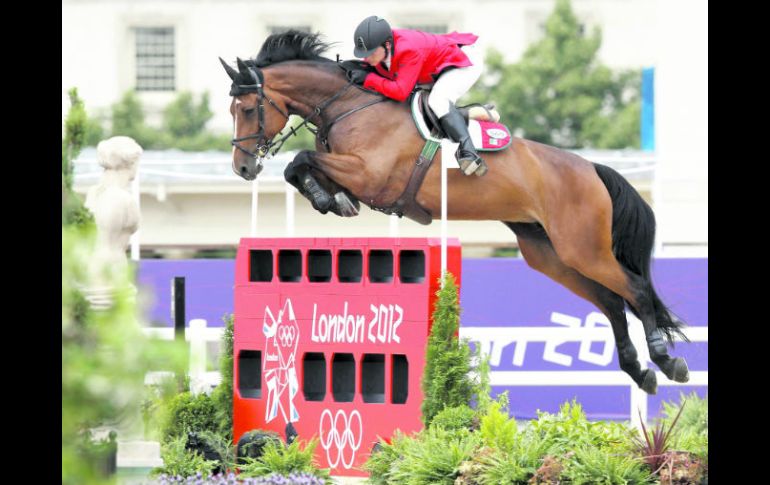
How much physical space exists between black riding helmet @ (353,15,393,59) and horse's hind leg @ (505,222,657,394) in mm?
1395

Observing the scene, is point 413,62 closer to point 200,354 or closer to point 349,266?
point 349,266

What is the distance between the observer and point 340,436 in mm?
5395

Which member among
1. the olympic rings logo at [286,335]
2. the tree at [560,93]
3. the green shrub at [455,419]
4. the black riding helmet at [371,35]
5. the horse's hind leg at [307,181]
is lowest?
the green shrub at [455,419]

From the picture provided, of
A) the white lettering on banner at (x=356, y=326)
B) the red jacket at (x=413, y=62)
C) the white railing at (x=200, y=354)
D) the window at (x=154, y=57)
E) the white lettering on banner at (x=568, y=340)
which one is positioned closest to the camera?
the white lettering on banner at (x=356, y=326)

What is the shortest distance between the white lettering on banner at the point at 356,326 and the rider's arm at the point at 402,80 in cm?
110

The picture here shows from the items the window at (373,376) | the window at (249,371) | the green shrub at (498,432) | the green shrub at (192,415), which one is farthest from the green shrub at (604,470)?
the green shrub at (192,415)

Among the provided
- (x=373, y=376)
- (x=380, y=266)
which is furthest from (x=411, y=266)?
(x=373, y=376)

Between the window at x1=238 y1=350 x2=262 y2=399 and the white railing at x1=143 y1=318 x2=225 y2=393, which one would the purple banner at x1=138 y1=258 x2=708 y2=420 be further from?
the window at x1=238 y1=350 x2=262 y2=399

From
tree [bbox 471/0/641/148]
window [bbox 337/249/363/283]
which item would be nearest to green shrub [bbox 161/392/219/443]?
window [bbox 337/249/363/283]

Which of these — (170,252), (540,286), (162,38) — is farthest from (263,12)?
(540,286)

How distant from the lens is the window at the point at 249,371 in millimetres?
5738

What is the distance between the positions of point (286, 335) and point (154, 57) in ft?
74.3

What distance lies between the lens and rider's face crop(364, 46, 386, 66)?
213 inches

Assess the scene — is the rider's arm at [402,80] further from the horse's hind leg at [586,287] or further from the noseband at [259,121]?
the horse's hind leg at [586,287]
